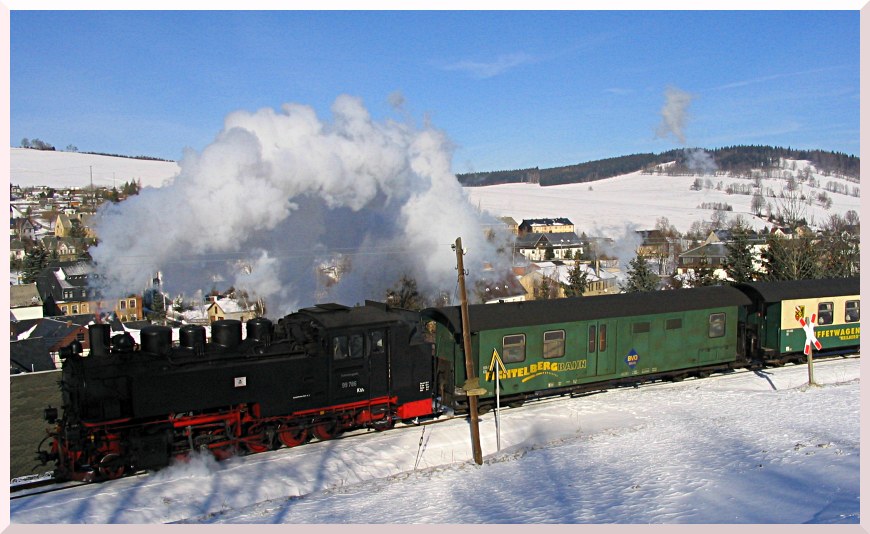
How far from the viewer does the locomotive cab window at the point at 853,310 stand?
1948cm

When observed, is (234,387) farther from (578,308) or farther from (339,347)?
(578,308)

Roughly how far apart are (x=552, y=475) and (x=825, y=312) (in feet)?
41.3

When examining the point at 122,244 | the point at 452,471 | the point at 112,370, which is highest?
the point at 122,244

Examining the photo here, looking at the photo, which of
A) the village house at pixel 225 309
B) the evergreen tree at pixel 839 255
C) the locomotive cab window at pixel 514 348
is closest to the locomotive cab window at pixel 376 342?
the locomotive cab window at pixel 514 348

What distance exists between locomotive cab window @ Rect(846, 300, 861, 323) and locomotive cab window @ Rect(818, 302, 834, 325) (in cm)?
61

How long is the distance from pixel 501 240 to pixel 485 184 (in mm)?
122409

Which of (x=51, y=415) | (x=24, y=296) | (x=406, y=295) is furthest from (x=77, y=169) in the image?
(x=51, y=415)

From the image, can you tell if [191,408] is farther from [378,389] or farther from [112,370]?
[378,389]

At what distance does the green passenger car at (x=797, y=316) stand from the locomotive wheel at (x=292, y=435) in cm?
1317

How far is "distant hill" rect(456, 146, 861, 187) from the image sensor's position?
158875mm

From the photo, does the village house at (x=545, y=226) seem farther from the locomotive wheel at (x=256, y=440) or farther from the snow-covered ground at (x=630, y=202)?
the locomotive wheel at (x=256, y=440)

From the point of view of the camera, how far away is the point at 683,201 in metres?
128

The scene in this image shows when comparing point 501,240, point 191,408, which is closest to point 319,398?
point 191,408

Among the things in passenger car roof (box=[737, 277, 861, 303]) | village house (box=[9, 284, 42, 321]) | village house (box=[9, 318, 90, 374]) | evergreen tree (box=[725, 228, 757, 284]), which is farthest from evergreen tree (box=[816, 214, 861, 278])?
village house (box=[9, 284, 42, 321])
